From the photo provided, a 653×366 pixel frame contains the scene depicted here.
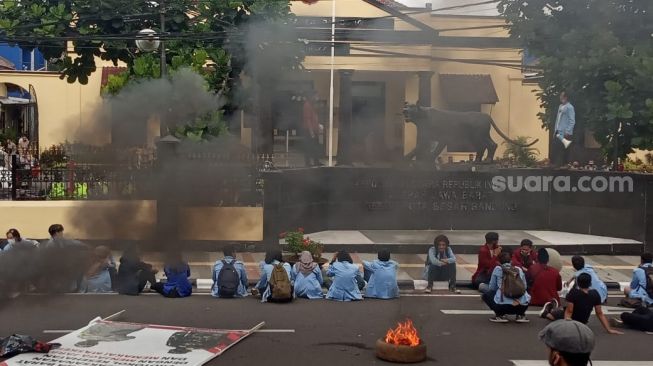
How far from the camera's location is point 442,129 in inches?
411

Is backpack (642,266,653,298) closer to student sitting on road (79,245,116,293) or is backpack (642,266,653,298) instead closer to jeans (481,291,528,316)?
jeans (481,291,528,316)

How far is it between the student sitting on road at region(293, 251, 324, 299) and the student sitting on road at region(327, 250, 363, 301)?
214 millimetres

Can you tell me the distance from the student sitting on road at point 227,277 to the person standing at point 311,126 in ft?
7.48

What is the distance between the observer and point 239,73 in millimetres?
10656

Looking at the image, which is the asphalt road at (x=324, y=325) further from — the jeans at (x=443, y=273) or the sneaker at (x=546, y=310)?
Result: the jeans at (x=443, y=273)

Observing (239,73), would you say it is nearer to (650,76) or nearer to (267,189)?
(650,76)

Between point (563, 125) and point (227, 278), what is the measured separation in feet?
19.3

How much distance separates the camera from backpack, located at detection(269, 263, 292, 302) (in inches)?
480

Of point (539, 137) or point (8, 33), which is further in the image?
point (8, 33)

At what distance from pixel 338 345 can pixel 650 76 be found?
196 inches

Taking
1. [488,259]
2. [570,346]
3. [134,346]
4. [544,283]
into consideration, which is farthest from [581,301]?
[570,346]

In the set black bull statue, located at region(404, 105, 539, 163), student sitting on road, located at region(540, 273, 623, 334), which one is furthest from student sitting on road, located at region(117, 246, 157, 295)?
student sitting on road, located at region(540, 273, 623, 334)

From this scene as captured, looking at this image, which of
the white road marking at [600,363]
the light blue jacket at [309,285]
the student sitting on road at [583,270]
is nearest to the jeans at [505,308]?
the student sitting on road at [583,270]

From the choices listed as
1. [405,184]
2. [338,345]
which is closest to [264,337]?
[338,345]
